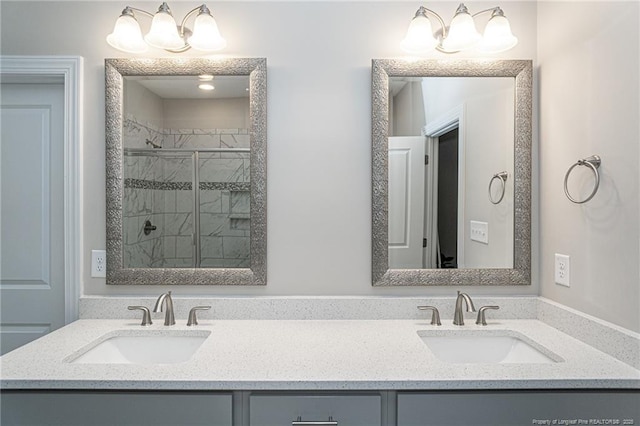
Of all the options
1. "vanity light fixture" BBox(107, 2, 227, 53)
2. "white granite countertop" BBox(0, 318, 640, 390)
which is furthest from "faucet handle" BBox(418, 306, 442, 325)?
"vanity light fixture" BBox(107, 2, 227, 53)

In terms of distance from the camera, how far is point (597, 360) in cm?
125

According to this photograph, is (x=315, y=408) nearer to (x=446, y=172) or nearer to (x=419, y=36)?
(x=446, y=172)

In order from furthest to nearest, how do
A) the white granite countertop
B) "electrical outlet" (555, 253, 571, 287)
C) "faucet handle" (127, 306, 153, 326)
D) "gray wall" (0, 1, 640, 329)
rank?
"gray wall" (0, 1, 640, 329), "faucet handle" (127, 306, 153, 326), "electrical outlet" (555, 253, 571, 287), the white granite countertop

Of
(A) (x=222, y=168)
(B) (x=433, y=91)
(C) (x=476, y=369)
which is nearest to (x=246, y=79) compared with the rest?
(A) (x=222, y=168)

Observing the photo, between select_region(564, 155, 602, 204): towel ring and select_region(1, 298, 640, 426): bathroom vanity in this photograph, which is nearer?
select_region(1, 298, 640, 426): bathroom vanity

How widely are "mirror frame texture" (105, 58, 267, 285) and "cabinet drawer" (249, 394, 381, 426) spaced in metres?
0.64

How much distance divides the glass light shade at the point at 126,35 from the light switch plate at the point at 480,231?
161cm

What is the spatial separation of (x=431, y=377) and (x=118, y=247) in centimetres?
137

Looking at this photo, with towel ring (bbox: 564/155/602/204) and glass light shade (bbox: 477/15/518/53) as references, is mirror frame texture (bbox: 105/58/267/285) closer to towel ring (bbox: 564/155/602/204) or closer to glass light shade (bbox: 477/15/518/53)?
glass light shade (bbox: 477/15/518/53)

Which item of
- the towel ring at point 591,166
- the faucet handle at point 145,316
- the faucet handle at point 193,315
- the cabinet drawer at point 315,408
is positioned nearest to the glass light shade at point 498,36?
the towel ring at point 591,166

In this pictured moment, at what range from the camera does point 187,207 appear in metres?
1.70

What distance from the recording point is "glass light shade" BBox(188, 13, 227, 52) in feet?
5.21

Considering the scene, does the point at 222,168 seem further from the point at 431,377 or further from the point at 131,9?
the point at 431,377

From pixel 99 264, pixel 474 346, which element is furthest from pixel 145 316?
pixel 474 346
